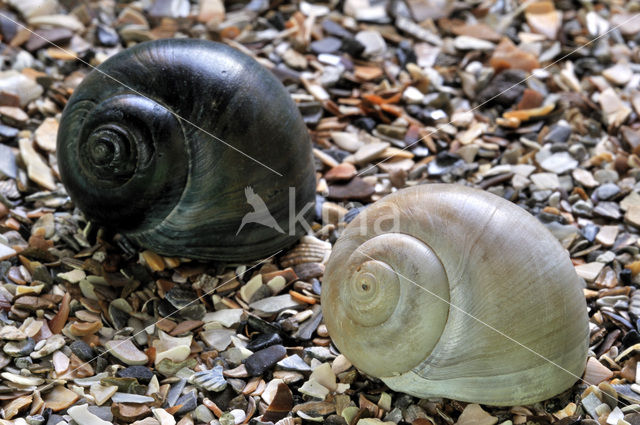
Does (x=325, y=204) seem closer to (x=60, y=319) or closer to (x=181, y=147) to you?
(x=181, y=147)

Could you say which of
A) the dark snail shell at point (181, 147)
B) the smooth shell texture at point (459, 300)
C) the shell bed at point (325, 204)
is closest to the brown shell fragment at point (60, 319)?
the shell bed at point (325, 204)

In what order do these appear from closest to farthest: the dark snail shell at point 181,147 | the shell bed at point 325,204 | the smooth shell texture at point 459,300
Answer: the smooth shell texture at point 459,300
the shell bed at point 325,204
the dark snail shell at point 181,147

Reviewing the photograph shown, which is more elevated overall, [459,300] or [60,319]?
[459,300]

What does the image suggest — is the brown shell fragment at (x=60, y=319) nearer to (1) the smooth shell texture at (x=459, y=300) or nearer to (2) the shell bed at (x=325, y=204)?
(2) the shell bed at (x=325, y=204)

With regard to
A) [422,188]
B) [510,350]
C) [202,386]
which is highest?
[422,188]

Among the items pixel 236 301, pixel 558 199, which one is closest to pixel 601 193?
pixel 558 199

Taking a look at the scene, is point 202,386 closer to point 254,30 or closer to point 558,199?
point 558,199

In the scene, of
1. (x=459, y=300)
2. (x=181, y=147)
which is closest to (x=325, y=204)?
(x=181, y=147)
